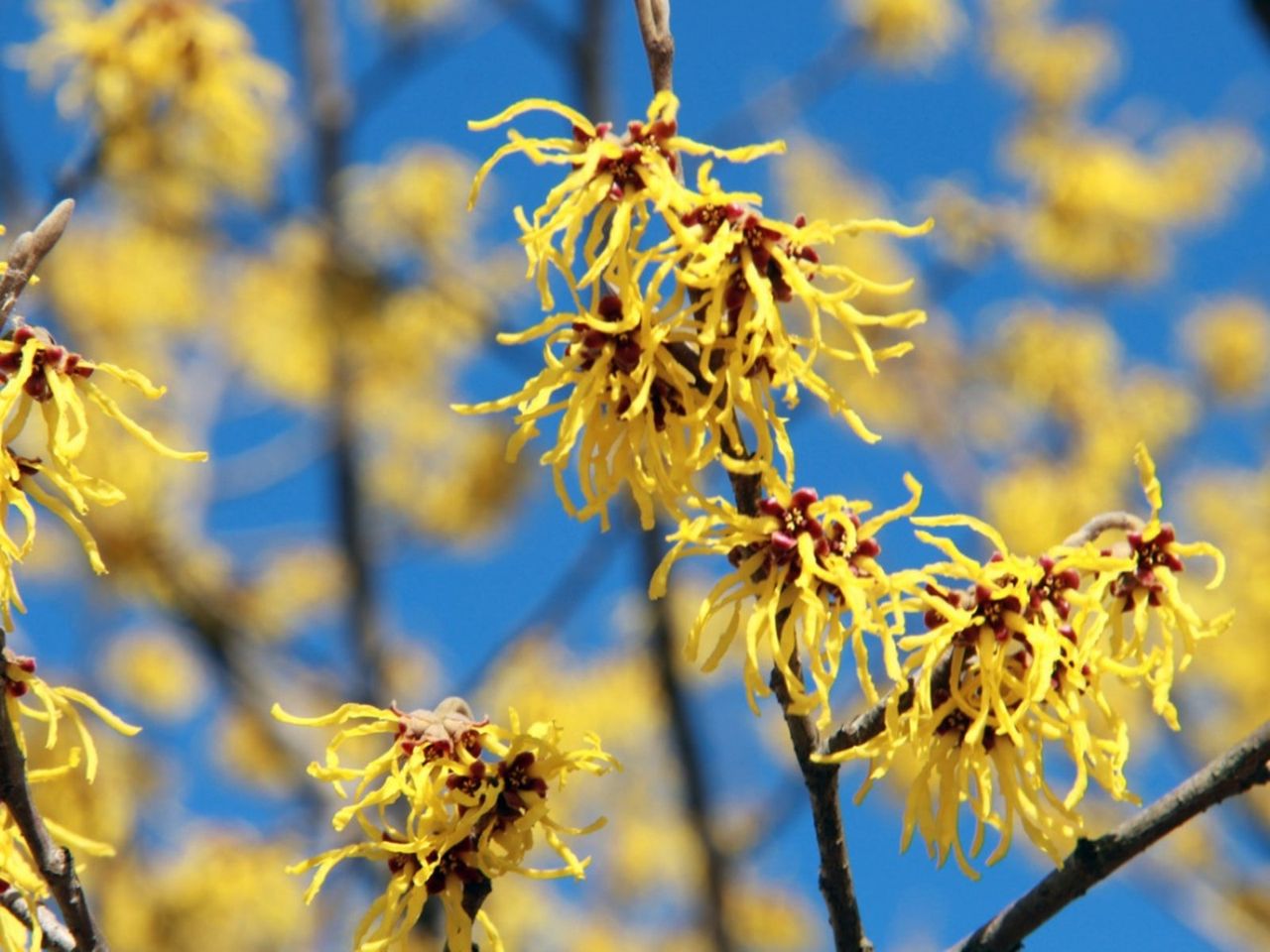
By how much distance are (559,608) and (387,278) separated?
1019 millimetres

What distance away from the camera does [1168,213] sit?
20.1 feet

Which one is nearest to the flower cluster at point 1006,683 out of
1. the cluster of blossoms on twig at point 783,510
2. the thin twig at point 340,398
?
the cluster of blossoms on twig at point 783,510

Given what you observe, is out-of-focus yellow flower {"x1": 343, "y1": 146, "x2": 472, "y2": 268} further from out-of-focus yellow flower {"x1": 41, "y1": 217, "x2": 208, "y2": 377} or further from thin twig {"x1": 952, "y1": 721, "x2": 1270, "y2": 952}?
thin twig {"x1": 952, "y1": 721, "x2": 1270, "y2": 952}

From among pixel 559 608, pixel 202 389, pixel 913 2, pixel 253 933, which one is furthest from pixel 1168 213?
pixel 253 933

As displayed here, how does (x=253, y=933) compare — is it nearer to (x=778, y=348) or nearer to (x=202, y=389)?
(x=202, y=389)

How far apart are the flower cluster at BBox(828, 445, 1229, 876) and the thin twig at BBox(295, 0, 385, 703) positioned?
3.13 m

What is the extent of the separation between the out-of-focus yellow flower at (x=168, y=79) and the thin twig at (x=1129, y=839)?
8.77 ft

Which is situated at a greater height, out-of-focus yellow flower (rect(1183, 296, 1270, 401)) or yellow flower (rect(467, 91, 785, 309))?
out-of-focus yellow flower (rect(1183, 296, 1270, 401))

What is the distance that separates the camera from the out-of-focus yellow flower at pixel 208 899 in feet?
16.8

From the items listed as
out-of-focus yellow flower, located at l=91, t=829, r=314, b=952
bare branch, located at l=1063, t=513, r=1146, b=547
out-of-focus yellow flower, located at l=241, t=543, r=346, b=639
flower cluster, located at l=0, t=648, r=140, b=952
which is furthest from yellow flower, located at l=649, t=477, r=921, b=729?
out-of-focus yellow flower, located at l=241, t=543, r=346, b=639

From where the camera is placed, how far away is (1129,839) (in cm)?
120

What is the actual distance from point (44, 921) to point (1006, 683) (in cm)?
83

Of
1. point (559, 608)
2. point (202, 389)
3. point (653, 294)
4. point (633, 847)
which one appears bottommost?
point (653, 294)

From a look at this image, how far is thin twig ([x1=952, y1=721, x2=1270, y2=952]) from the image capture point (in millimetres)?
1187
